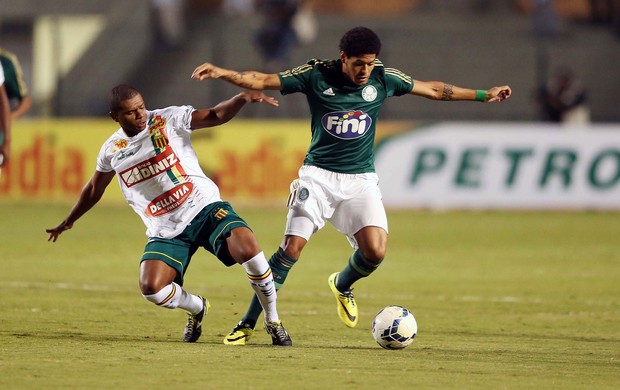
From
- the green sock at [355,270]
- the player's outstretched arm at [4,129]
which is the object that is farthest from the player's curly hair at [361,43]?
the player's outstretched arm at [4,129]

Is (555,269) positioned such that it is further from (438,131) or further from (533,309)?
(438,131)

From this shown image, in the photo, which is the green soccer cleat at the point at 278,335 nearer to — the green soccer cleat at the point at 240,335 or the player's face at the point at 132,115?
the green soccer cleat at the point at 240,335

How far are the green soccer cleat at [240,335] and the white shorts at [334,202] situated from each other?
0.82 m

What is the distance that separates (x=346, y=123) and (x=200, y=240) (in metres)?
1.40

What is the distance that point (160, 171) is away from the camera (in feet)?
28.8

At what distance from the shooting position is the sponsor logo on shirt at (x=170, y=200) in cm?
880

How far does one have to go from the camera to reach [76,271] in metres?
13.6

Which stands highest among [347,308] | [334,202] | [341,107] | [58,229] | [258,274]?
[341,107]

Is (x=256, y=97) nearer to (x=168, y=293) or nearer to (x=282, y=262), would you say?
(x=282, y=262)

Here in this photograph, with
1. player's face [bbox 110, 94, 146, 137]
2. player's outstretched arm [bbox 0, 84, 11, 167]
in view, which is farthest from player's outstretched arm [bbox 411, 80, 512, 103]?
player's outstretched arm [bbox 0, 84, 11, 167]

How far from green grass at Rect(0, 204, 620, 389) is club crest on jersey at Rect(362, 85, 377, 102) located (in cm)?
180

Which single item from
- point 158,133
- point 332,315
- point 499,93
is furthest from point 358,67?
point 332,315

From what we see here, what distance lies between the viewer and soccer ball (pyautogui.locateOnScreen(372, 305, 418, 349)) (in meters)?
8.47

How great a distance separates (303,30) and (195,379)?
21832 mm
